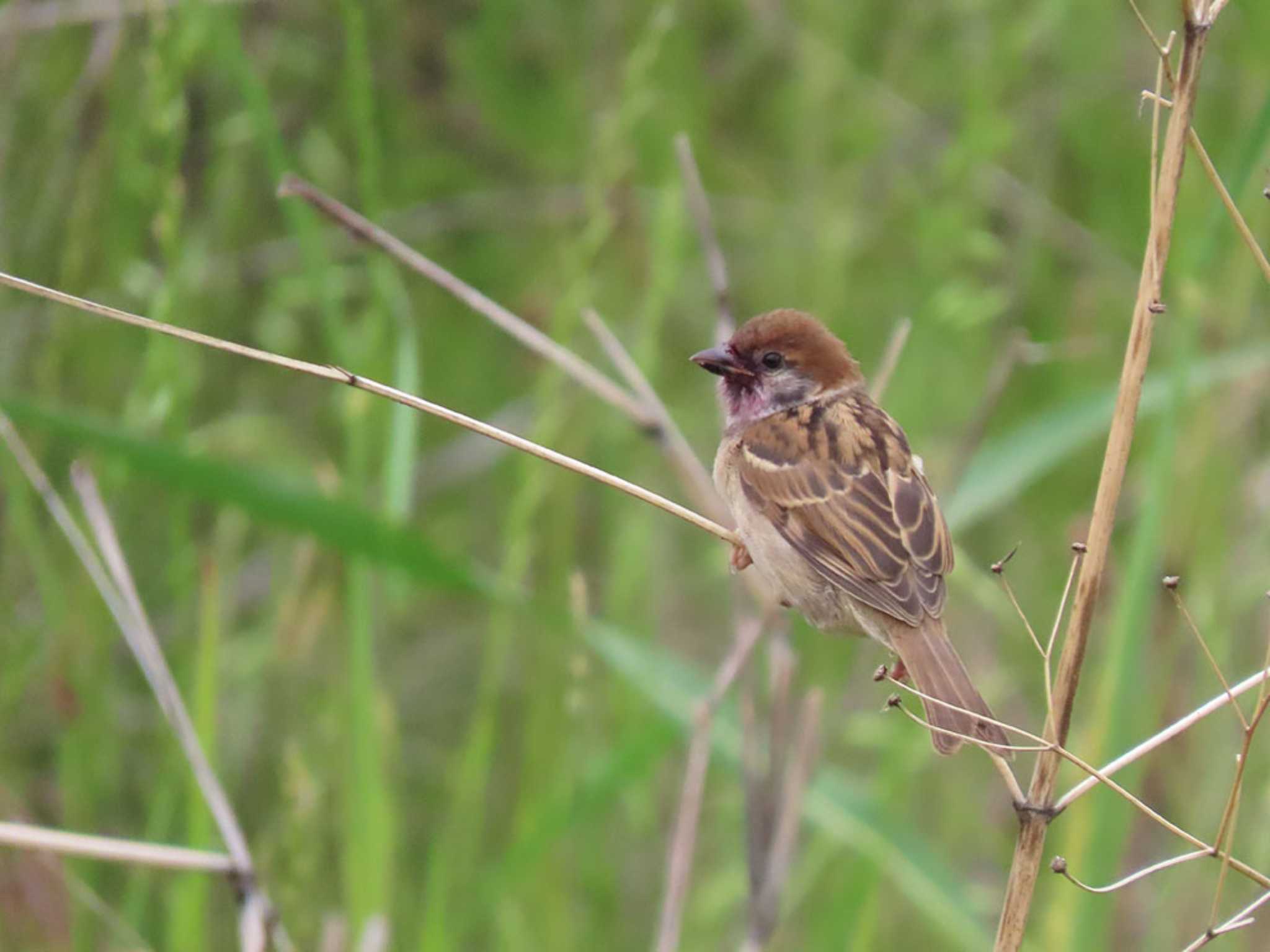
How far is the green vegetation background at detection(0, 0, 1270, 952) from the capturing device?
2893 mm

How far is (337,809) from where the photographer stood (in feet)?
12.5

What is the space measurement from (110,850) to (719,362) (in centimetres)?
157

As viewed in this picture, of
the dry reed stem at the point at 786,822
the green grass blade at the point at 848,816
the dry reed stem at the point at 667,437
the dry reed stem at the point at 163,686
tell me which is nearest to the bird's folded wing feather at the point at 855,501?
the dry reed stem at the point at 667,437

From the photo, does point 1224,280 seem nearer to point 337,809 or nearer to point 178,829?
point 337,809

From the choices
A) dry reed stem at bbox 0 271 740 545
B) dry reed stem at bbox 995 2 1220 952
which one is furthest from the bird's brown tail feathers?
dry reed stem at bbox 0 271 740 545

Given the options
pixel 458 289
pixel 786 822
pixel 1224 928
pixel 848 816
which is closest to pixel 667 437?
pixel 458 289

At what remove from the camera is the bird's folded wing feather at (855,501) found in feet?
9.20

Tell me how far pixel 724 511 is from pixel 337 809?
52.4 inches

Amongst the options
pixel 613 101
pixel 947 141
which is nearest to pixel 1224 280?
pixel 947 141

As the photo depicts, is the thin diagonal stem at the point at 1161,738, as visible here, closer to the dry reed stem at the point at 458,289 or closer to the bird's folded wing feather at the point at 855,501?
the bird's folded wing feather at the point at 855,501

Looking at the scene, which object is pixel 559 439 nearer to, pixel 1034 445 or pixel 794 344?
pixel 794 344

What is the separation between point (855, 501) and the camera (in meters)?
3.01

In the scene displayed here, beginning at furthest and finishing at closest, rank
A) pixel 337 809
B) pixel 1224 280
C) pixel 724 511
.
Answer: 1. pixel 1224 280
2. pixel 337 809
3. pixel 724 511

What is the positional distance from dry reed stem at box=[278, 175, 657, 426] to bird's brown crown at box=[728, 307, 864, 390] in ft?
1.54
